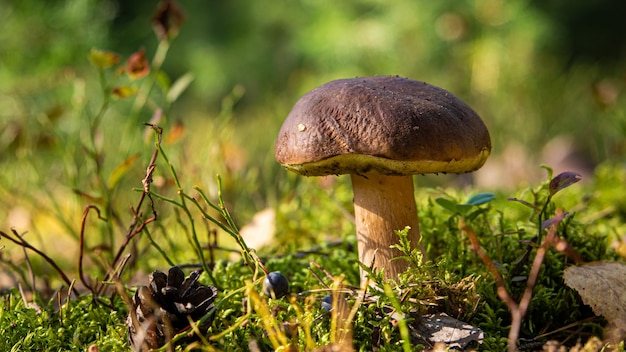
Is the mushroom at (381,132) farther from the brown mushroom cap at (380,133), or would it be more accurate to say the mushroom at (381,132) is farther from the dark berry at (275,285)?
the dark berry at (275,285)

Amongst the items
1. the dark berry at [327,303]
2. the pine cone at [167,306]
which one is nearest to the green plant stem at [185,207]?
the pine cone at [167,306]

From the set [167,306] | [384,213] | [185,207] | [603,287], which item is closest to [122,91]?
[185,207]

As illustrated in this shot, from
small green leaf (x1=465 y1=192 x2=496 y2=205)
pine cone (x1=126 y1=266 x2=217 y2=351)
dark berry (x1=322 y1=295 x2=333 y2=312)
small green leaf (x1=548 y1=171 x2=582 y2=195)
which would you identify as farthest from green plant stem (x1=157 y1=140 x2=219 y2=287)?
small green leaf (x1=548 y1=171 x2=582 y2=195)

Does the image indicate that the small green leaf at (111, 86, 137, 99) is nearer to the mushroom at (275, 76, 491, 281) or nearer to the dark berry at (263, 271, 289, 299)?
the mushroom at (275, 76, 491, 281)

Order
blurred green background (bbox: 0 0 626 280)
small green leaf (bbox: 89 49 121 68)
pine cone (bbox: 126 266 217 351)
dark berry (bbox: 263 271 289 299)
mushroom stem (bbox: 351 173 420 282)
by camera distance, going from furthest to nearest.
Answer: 1. blurred green background (bbox: 0 0 626 280)
2. small green leaf (bbox: 89 49 121 68)
3. mushroom stem (bbox: 351 173 420 282)
4. dark berry (bbox: 263 271 289 299)
5. pine cone (bbox: 126 266 217 351)

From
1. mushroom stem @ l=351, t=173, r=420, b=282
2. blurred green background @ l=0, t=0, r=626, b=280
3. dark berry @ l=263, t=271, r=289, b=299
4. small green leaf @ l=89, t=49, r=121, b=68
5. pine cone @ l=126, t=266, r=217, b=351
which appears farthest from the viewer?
blurred green background @ l=0, t=0, r=626, b=280

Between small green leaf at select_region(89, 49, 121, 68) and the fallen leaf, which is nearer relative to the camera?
the fallen leaf

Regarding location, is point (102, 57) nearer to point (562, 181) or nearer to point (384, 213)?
point (384, 213)
